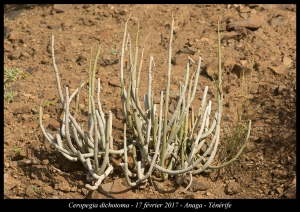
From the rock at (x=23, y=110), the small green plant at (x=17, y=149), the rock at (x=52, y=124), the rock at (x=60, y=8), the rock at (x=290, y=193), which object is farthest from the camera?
the rock at (x=60, y=8)

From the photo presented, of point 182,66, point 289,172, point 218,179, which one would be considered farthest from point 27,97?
point 289,172

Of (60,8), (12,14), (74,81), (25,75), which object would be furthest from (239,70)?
(12,14)

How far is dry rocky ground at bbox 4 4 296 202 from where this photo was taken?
3.34m

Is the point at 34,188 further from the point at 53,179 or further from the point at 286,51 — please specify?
the point at 286,51

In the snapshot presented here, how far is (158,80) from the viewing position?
4.15 meters

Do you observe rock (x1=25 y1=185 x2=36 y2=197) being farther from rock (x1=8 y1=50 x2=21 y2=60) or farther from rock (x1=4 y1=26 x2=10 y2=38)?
rock (x1=4 y1=26 x2=10 y2=38)

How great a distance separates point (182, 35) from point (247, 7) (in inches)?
30.3

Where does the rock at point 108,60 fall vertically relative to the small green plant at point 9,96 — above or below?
above

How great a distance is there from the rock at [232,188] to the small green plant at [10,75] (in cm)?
211

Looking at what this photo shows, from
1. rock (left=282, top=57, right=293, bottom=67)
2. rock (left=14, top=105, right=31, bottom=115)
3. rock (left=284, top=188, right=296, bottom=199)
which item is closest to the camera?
rock (left=284, top=188, right=296, bottom=199)

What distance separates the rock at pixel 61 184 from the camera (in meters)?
3.31

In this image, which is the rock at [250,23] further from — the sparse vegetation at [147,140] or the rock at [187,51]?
the sparse vegetation at [147,140]

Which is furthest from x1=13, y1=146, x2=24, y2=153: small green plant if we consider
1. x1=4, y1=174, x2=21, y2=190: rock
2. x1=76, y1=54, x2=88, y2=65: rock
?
x1=76, y1=54, x2=88, y2=65: rock

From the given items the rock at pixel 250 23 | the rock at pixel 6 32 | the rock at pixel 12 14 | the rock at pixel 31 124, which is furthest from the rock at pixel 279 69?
the rock at pixel 12 14
